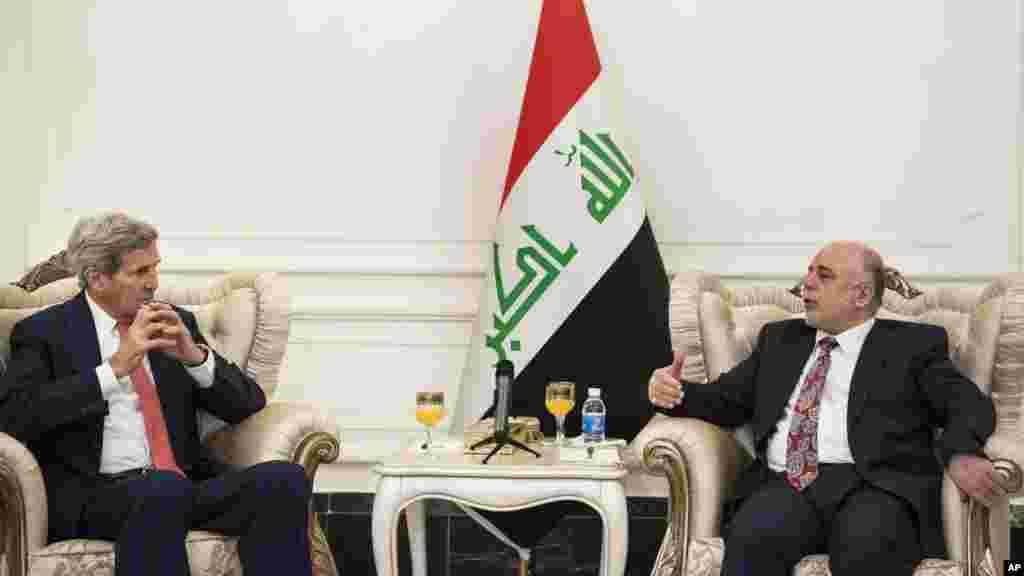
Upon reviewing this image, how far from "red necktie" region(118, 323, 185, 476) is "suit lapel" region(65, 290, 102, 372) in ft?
0.26

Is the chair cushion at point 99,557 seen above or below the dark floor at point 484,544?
above

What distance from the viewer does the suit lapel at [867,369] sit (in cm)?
341

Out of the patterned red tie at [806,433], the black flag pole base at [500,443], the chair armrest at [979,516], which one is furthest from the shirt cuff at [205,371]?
the chair armrest at [979,516]

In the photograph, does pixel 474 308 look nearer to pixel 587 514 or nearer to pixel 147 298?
pixel 587 514

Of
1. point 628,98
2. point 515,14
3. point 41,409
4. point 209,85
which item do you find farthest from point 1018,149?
point 41,409

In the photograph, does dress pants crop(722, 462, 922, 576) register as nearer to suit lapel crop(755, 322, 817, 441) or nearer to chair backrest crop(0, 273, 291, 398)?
suit lapel crop(755, 322, 817, 441)

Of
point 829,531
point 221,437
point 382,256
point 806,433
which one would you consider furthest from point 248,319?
point 829,531

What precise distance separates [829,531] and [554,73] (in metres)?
1.72

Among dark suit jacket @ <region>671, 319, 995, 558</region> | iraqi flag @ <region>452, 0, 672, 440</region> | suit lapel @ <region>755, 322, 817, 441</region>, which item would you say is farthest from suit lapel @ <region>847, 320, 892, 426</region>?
iraqi flag @ <region>452, 0, 672, 440</region>

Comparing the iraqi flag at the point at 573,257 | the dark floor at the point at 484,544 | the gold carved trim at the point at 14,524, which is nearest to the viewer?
the gold carved trim at the point at 14,524

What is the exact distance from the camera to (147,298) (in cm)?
352

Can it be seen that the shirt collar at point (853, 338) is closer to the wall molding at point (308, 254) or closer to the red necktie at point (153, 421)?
the wall molding at point (308, 254)

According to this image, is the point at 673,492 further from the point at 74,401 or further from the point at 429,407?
the point at 74,401

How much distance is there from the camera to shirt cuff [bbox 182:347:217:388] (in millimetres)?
3500
